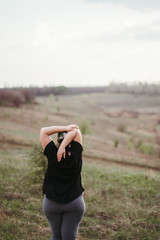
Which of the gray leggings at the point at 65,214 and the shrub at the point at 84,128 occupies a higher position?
the gray leggings at the point at 65,214

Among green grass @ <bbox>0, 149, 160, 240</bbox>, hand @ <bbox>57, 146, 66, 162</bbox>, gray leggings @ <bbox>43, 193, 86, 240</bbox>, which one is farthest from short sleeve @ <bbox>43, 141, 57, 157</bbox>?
green grass @ <bbox>0, 149, 160, 240</bbox>

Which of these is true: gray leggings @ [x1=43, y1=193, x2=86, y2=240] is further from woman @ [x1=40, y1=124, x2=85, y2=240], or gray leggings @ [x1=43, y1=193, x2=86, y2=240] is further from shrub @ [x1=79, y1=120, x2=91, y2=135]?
shrub @ [x1=79, y1=120, x2=91, y2=135]

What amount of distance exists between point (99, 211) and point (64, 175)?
4146 mm

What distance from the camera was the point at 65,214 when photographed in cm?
320

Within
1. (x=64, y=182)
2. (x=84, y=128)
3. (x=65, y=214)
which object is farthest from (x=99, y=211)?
(x=84, y=128)

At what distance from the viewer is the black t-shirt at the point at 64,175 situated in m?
3.05

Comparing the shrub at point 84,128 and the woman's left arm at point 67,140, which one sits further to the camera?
the shrub at point 84,128

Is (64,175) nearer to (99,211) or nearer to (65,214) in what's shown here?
(65,214)

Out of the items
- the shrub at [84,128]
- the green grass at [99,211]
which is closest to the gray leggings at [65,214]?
the green grass at [99,211]

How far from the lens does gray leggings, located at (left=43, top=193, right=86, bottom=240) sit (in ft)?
10.3

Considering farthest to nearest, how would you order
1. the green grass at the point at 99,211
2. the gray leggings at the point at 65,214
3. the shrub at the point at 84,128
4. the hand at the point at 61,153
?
1. the shrub at the point at 84,128
2. the green grass at the point at 99,211
3. the gray leggings at the point at 65,214
4. the hand at the point at 61,153

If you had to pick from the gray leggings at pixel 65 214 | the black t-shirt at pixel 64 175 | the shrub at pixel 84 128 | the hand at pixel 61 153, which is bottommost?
the shrub at pixel 84 128

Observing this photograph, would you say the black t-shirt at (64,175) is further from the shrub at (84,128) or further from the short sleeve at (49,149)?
the shrub at (84,128)

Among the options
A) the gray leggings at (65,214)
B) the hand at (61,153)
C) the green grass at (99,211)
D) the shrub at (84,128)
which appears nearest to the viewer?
the hand at (61,153)
